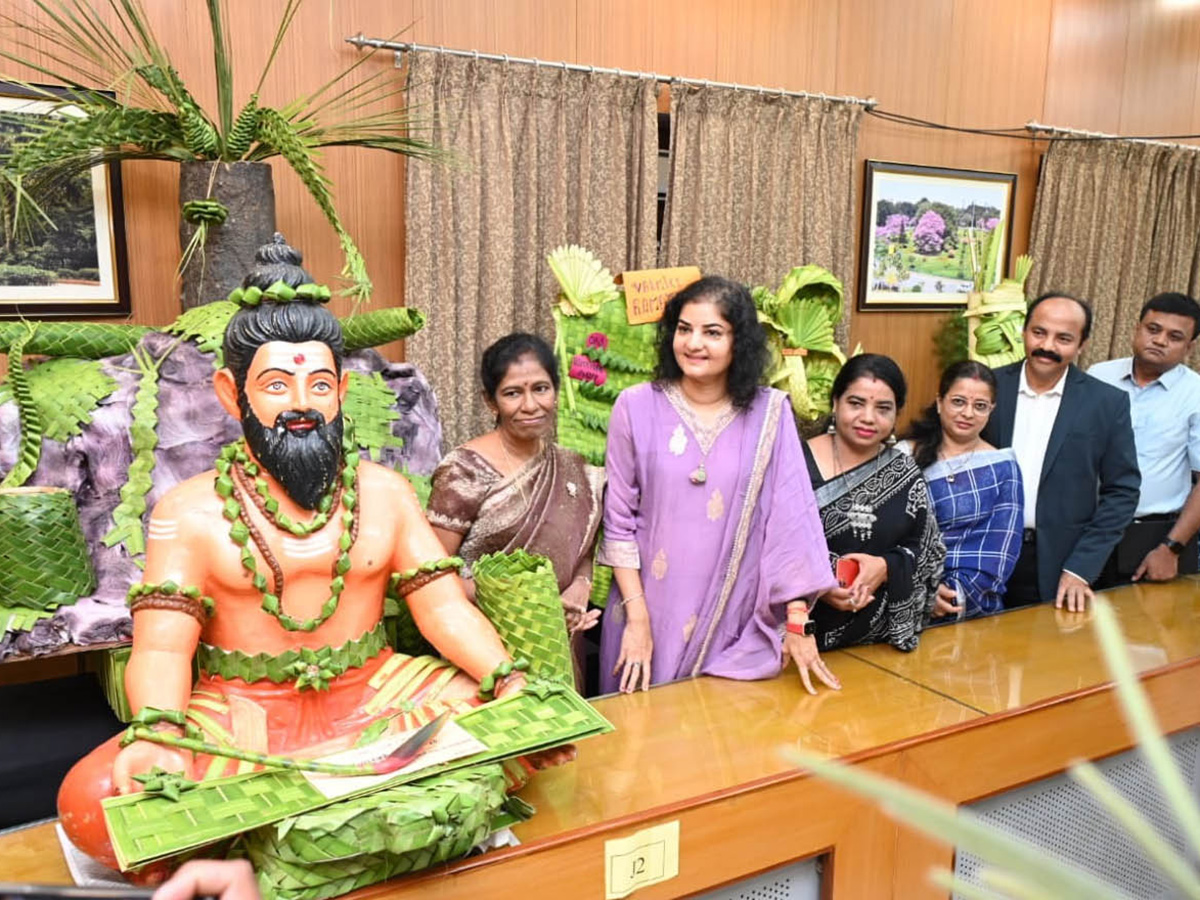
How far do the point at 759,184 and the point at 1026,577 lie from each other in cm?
210

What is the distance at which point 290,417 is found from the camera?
1312 mm

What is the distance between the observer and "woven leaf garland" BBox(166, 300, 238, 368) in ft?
6.30

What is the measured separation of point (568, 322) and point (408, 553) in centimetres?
156

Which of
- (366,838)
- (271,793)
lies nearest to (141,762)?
(271,793)

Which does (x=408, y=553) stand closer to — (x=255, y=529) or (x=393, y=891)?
(x=255, y=529)

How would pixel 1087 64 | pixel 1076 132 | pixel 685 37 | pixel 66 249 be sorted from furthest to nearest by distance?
pixel 1087 64
pixel 1076 132
pixel 685 37
pixel 66 249

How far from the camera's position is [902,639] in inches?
78.8

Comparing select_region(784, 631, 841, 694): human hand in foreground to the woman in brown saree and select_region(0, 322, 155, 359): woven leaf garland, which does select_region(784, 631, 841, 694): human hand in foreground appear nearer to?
the woman in brown saree

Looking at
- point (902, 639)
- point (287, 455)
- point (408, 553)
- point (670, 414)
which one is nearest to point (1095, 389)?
point (902, 639)

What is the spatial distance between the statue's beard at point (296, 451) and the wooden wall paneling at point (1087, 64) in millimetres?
4720

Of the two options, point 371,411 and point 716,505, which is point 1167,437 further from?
point 371,411

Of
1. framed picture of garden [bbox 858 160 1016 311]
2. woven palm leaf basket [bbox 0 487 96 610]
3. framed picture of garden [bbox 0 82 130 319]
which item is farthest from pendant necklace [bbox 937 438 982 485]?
framed picture of garden [bbox 0 82 130 319]

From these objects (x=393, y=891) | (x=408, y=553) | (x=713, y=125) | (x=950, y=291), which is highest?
(x=713, y=125)

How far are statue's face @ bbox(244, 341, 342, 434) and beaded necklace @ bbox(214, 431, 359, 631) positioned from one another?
9cm
